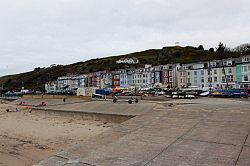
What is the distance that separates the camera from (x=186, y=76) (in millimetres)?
69938

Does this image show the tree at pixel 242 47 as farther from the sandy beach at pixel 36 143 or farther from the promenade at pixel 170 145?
the promenade at pixel 170 145

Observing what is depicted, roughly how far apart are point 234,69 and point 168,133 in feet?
176

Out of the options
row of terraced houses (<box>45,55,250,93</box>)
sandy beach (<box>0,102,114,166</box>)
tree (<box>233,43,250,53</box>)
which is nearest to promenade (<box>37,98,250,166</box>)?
sandy beach (<box>0,102,114,166</box>)

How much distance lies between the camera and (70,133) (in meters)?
17.8

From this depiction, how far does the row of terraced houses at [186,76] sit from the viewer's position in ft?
187

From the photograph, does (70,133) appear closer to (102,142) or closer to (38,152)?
(38,152)

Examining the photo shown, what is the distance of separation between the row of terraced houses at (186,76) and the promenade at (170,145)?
140 feet

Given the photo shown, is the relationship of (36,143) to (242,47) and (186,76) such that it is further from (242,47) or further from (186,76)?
(242,47)

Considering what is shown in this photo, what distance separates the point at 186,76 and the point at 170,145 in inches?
2472

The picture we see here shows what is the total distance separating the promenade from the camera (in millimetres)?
8008

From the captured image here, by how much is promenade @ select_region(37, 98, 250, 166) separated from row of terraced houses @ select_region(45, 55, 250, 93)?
42.5 m

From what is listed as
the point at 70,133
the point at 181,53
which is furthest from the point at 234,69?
the point at 181,53

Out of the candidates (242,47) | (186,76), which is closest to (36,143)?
(186,76)

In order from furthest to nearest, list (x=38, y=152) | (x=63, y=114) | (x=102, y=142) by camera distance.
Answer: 1. (x=63, y=114)
2. (x=38, y=152)
3. (x=102, y=142)
